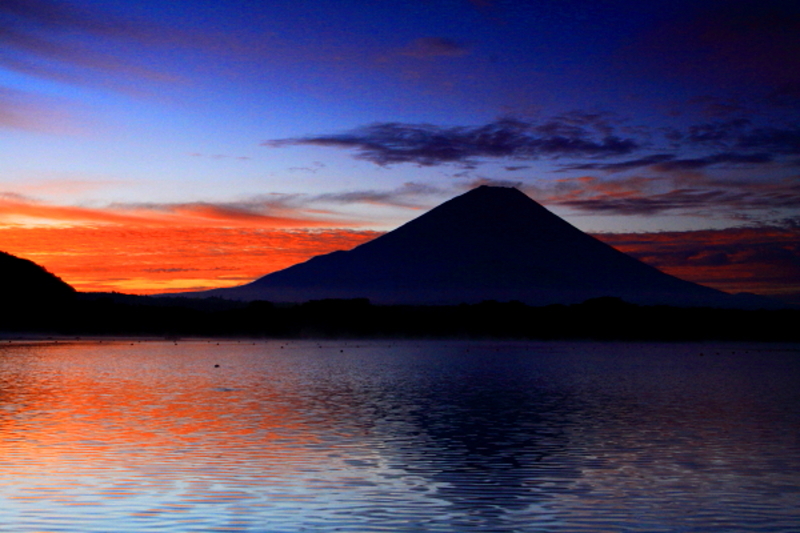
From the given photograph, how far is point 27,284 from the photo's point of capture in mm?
145625

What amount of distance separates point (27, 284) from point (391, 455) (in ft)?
447

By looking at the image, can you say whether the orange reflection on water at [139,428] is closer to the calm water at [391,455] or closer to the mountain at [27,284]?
the calm water at [391,455]

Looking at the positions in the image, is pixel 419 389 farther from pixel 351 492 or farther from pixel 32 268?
pixel 32 268

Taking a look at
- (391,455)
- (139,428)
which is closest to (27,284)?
(139,428)

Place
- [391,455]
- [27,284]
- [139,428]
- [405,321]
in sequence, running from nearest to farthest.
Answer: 1. [391,455]
2. [139,428]
3. [405,321]
4. [27,284]

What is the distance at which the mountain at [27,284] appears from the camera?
14138 cm

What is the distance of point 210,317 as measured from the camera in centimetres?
13875

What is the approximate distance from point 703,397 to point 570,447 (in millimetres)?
17314

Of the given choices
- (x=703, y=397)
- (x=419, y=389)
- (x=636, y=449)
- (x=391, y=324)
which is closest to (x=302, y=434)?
(x=636, y=449)

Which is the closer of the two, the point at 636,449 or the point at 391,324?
the point at 636,449

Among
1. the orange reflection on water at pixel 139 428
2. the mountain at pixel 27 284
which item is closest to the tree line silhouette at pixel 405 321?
the mountain at pixel 27 284

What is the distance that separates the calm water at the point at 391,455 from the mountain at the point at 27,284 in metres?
103

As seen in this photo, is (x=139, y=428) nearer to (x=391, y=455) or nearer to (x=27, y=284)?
(x=391, y=455)

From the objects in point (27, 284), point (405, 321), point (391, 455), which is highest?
point (27, 284)
